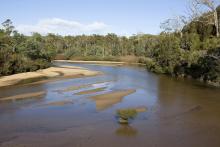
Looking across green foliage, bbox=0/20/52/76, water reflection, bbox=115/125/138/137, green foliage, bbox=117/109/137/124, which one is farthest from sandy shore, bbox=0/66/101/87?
water reflection, bbox=115/125/138/137

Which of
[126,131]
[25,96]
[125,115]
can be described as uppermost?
[125,115]

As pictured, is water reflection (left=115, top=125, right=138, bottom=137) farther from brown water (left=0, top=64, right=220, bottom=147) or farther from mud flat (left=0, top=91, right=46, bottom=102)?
mud flat (left=0, top=91, right=46, bottom=102)

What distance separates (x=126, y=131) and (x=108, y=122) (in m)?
2.09

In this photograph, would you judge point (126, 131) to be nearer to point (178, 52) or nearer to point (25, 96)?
point (25, 96)

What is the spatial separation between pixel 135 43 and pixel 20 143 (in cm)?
9929

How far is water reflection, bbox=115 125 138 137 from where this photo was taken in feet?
53.3

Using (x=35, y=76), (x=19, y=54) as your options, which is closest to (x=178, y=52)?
(x=35, y=76)

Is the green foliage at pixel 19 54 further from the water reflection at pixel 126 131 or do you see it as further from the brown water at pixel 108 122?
the water reflection at pixel 126 131

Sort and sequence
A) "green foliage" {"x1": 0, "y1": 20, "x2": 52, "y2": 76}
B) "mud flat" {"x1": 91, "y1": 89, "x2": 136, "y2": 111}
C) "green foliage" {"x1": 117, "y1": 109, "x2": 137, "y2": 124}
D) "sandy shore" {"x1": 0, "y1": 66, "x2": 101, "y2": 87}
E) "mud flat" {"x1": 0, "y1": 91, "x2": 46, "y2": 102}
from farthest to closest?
"green foliage" {"x1": 0, "y1": 20, "x2": 52, "y2": 76}, "sandy shore" {"x1": 0, "y1": 66, "x2": 101, "y2": 87}, "mud flat" {"x1": 0, "y1": 91, "x2": 46, "y2": 102}, "mud flat" {"x1": 91, "y1": 89, "x2": 136, "y2": 111}, "green foliage" {"x1": 117, "y1": 109, "x2": 137, "y2": 124}

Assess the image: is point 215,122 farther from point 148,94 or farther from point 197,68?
point 197,68

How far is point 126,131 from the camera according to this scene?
16.8 meters

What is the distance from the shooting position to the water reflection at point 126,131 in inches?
640

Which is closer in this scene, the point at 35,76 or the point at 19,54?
the point at 35,76

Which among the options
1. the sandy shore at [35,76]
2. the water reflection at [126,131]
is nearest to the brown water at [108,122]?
the water reflection at [126,131]
